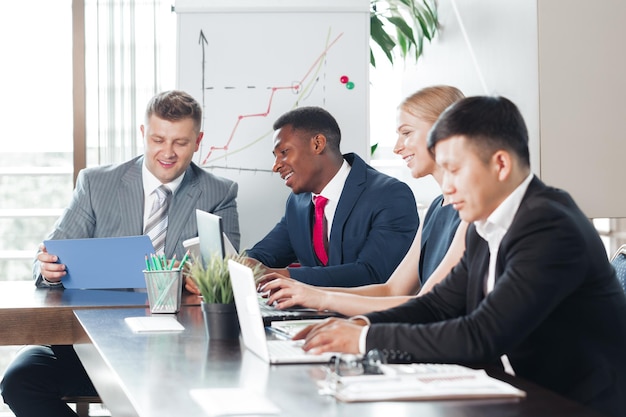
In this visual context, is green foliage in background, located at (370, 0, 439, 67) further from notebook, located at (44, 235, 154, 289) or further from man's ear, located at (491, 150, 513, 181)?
man's ear, located at (491, 150, 513, 181)

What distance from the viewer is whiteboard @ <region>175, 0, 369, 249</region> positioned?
163 inches

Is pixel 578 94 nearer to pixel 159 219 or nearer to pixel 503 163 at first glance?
pixel 159 219

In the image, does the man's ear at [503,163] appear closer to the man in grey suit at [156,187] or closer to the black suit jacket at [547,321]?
the black suit jacket at [547,321]

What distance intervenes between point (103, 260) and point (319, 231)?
3.00 feet

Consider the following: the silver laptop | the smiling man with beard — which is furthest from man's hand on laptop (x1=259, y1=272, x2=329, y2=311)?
the smiling man with beard

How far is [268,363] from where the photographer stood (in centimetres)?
163

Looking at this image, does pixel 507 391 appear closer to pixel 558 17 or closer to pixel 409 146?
pixel 409 146

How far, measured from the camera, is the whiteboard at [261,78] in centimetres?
413

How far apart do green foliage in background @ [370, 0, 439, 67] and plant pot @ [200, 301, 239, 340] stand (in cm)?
277

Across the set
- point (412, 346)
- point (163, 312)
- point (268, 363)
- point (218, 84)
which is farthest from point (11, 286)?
point (412, 346)

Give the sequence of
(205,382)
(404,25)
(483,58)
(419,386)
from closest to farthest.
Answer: (419,386)
(205,382)
(483,58)
(404,25)

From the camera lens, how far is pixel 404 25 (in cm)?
454

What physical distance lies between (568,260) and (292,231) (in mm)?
1969

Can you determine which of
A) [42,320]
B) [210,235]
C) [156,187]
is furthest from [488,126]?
[156,187]
